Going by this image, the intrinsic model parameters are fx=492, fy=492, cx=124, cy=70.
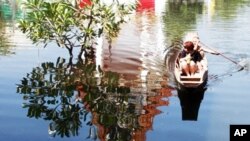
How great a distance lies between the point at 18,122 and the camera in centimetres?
1634

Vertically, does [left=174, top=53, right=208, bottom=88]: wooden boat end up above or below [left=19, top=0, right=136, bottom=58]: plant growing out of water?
below

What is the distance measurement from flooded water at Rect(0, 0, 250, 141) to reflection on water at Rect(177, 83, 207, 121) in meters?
0.03

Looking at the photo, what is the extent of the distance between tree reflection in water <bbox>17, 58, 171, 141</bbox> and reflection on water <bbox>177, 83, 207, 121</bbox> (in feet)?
2.28

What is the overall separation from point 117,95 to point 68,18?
7.47m

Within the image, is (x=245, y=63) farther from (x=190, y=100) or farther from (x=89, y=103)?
(x=89, y=103)

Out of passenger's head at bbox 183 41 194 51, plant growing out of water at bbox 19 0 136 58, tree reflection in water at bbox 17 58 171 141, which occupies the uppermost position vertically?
plant growing out of water at bbox 19 0 136 58

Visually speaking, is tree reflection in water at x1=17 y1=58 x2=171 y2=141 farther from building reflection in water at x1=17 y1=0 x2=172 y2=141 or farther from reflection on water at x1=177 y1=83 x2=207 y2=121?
reflection on water at x1=177 y1=83 x2=207 y2=121

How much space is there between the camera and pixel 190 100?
64.3 feet

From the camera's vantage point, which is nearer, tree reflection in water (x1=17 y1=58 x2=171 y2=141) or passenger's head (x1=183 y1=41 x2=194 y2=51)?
tree reflection in water (x1=17 y1=58 x2=171 y2=141)

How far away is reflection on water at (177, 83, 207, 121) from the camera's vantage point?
58.2ft

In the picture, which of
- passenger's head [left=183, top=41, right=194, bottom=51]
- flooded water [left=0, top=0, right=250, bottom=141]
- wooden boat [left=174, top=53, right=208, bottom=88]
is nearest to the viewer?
flooded water [left=0, top=0, right=250, bottom=141]

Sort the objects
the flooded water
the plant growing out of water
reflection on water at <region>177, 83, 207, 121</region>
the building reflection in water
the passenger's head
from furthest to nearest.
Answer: the plant growing out of water < the passenger's head < reflection on water at <region>177, 83, 207, 121</region> < the building reflection in water < the flooded water

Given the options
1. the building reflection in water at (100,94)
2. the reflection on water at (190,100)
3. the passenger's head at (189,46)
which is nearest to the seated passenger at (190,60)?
the passenger's head at (189,46)

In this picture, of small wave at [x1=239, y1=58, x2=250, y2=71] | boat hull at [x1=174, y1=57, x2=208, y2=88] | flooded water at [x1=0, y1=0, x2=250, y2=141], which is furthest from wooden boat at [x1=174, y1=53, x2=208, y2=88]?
small wave at [x1=239, y1=58, x2=250, y2=71]
